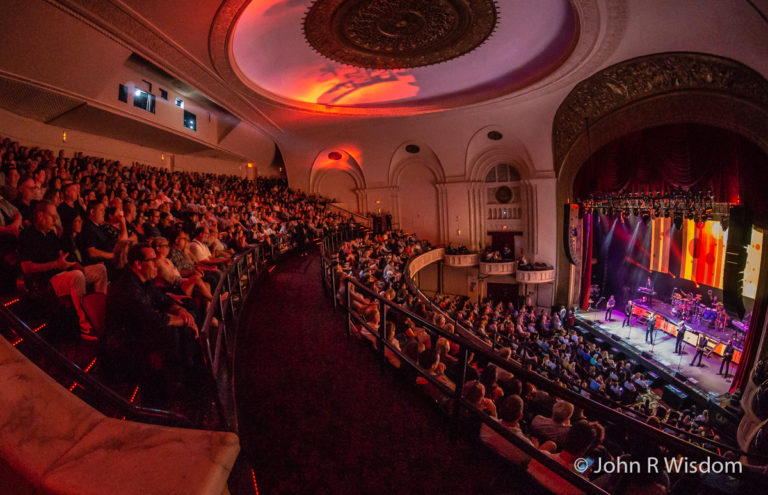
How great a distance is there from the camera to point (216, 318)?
3.62 m

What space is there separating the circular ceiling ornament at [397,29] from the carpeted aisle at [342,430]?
719 centimetres

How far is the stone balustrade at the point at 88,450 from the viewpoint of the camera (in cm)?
100

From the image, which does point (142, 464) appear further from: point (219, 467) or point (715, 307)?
point (715, 307)

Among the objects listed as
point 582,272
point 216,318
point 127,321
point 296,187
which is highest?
point 296,187

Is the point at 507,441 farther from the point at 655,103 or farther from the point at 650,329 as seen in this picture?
the point at 650,329

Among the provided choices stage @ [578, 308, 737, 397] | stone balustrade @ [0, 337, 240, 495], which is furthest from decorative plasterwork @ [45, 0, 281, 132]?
stage @ [578, 308, 737, 397]

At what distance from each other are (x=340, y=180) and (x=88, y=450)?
20187mm

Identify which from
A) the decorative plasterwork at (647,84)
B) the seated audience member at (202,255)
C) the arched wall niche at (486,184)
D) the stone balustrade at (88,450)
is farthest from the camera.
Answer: the arched wall niche at (486,184)

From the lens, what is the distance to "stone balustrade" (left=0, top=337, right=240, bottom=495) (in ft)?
3.28

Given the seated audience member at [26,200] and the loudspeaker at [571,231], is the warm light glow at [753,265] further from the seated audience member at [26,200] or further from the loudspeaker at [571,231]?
the seated audience member at [26,200]

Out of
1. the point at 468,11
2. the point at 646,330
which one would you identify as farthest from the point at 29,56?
the point at 646,330

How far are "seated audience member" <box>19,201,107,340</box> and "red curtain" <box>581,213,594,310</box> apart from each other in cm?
1760

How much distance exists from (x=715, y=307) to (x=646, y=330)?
2436mm

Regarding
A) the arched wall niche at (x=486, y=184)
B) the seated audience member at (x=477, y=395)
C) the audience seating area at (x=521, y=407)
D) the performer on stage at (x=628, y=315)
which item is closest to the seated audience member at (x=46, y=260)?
the audience seating area at (x=521, y=407)
